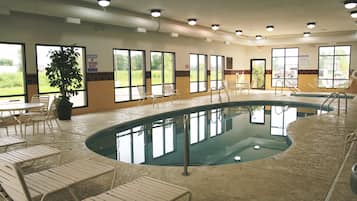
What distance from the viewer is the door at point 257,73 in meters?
18.0

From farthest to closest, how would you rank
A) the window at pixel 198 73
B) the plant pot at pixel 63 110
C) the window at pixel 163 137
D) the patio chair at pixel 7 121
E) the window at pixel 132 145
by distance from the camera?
the window at pixel 198 73 → the plant pot at pixel 63 110 → the patio chair at pixel 7 121 → the window at pixel 163 137 → the window at pixel 132 145

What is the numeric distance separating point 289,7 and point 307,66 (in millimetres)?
8900

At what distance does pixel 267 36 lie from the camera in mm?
16469

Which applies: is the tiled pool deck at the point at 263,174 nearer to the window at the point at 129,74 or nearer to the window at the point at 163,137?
the window at the point at 163,137

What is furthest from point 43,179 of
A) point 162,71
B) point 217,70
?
point 217,70

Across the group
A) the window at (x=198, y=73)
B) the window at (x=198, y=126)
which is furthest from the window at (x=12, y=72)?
the window at (x=198, y=73)

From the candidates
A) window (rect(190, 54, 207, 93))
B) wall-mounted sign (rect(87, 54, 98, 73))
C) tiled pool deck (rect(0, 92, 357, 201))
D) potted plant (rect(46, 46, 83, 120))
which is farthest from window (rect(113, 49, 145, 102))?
tiled pool deck (rect(0, 92, 357, 201))

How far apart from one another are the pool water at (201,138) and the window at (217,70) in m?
5.54

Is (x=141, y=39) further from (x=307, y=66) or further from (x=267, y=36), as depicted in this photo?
(x=307, y=66)

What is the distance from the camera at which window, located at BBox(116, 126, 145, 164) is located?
5.53 m

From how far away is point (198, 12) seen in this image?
29.7ft

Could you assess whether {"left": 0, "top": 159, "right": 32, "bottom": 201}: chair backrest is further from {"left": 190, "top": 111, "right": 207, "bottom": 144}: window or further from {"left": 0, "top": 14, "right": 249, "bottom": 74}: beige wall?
Result: {"left": 0, "top": 14, "right": 249, "bottom": 74}: beige wall

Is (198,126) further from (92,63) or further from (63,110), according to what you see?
(92,63)

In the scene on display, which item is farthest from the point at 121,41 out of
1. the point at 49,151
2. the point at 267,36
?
the point at 267,36
